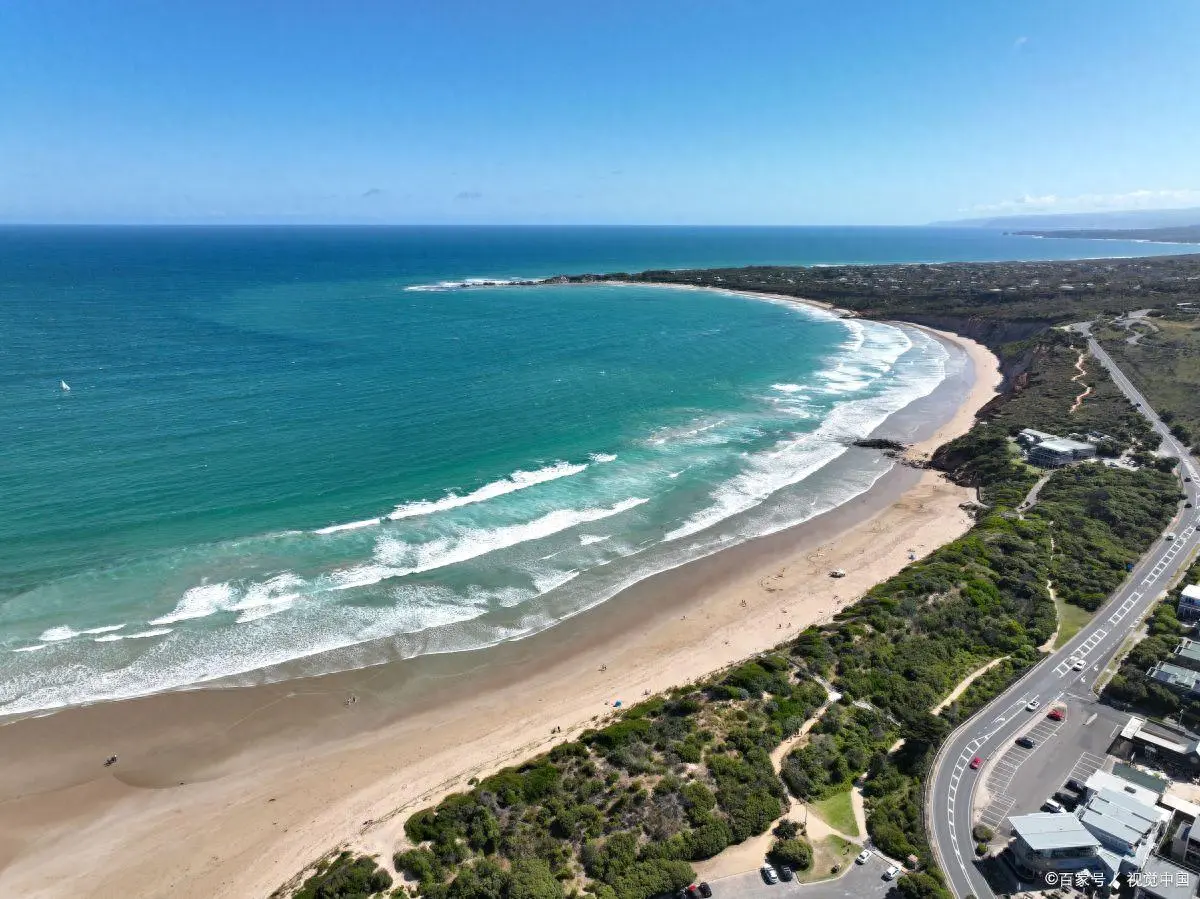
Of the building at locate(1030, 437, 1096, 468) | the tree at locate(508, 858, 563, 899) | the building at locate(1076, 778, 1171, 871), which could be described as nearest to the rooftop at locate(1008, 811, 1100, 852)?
the building at locate(1076, 778, 1171, 871)

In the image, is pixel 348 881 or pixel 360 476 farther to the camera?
pixel 360 476

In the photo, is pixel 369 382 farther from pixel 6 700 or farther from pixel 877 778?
pixel 877 778

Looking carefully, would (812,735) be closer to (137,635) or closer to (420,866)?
(420,866)

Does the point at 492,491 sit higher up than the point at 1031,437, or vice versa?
the point at 1031,437

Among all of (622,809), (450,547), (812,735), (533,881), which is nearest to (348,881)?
(533,881)

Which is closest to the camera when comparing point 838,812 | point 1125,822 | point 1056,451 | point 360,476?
point 1125,822

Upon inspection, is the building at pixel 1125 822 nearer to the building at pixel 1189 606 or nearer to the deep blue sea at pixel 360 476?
the building at pixel 1189 606

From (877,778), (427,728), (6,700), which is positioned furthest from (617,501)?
(6,700)
